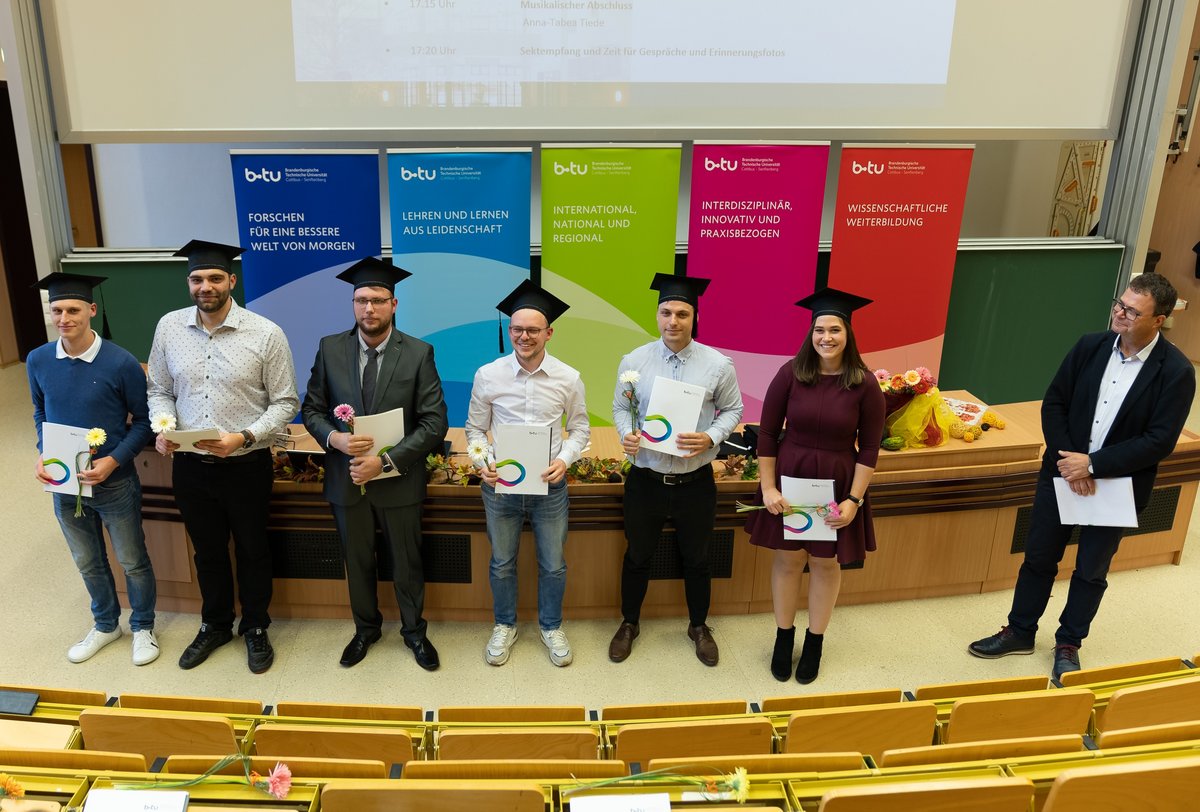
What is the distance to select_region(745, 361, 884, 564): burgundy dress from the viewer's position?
340 centimetres

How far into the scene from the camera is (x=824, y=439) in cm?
347

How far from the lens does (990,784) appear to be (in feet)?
6.47

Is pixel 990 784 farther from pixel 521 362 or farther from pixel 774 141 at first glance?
pixel 774 141

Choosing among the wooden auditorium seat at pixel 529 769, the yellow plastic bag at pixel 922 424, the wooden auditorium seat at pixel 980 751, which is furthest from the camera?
the yellow plastic bag at pixel 922 424

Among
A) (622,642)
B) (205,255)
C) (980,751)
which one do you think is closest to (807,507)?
(622,642)

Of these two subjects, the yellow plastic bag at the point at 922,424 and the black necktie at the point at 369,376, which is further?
the yellow plastic bag at the point at 922,424

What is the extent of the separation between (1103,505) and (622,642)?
7.21 feet

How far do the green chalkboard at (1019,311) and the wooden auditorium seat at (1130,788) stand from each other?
484 cm

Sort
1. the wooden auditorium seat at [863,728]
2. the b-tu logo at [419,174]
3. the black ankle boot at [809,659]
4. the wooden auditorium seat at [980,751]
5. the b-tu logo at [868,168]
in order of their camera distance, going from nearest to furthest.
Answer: the wooden auditorium seat at [980,751] < the wooden auditorium seat at [863,728] < the black ankle boot at [809,659] < the b-tu logo at [419,174] < the b-tu logo at [868,168]

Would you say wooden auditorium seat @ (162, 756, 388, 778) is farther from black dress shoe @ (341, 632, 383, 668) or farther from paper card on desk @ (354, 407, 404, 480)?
black dress shoe @ (341, 632, 383, 668)

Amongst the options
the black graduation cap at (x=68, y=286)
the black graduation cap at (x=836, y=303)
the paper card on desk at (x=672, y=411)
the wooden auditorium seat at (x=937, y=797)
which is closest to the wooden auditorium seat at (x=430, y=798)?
the wooden auditorium seat at (x=937, y=797)

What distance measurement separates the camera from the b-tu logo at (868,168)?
561cm

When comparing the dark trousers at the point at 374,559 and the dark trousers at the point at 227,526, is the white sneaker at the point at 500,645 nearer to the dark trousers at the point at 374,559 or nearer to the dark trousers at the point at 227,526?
the dark trousers at the point at 374,559

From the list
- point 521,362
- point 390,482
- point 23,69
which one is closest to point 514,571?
point 390,482
